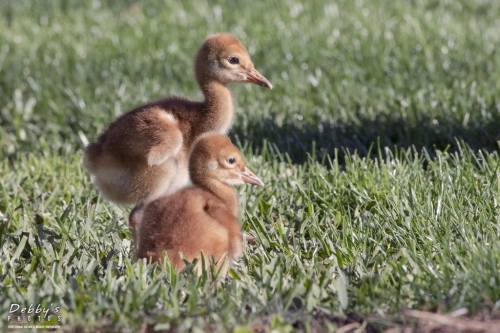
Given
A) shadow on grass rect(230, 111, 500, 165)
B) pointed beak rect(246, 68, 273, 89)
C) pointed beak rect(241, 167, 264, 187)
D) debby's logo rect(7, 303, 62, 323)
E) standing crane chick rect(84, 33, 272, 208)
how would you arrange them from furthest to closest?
shadow on grass rect(230, 111, 500, 165) → pointed beak rect(246, 68, 273, 89) → standing crane chick rect(84, 33, 272, 208) → pointed beak rect(241, 167, 264, 187) → debby's logo rect(7, 303, 62, 323)

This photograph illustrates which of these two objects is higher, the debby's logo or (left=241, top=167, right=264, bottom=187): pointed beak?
(left=241, top=167, right=264, bottom=187): pointed beak

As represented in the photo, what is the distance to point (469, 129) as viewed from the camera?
6047 mm

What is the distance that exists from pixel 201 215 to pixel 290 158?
7.66 feet

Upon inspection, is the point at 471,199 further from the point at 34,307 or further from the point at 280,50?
the point at 280,50

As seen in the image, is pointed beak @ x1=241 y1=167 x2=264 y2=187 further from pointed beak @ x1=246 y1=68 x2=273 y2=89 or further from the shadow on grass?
the shadow on grass

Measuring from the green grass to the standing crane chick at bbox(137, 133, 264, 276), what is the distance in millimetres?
148

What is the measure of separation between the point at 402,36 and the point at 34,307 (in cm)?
578

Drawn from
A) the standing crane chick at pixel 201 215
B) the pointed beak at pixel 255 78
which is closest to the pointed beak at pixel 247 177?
the standing crane chick at pixel 201 215

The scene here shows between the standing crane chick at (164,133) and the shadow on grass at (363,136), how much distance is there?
1.10 meters

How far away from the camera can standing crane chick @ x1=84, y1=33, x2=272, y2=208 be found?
14.4 ft

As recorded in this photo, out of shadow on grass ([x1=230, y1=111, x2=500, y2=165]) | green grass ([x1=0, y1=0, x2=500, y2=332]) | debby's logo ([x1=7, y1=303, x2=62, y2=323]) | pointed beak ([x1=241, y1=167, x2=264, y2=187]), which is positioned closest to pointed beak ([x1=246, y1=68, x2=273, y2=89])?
green grass ([x1=0, y1=0, x2=500, y2=332])

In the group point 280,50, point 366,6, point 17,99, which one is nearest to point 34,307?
point 17,99

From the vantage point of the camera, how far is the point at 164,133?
14.2ft

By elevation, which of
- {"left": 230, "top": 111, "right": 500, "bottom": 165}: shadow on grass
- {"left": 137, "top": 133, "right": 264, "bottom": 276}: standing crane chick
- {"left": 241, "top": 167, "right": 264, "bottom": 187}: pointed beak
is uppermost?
{"left": 230, "top": 111, "right": 500, "bottom": 165}: shadow on grass
